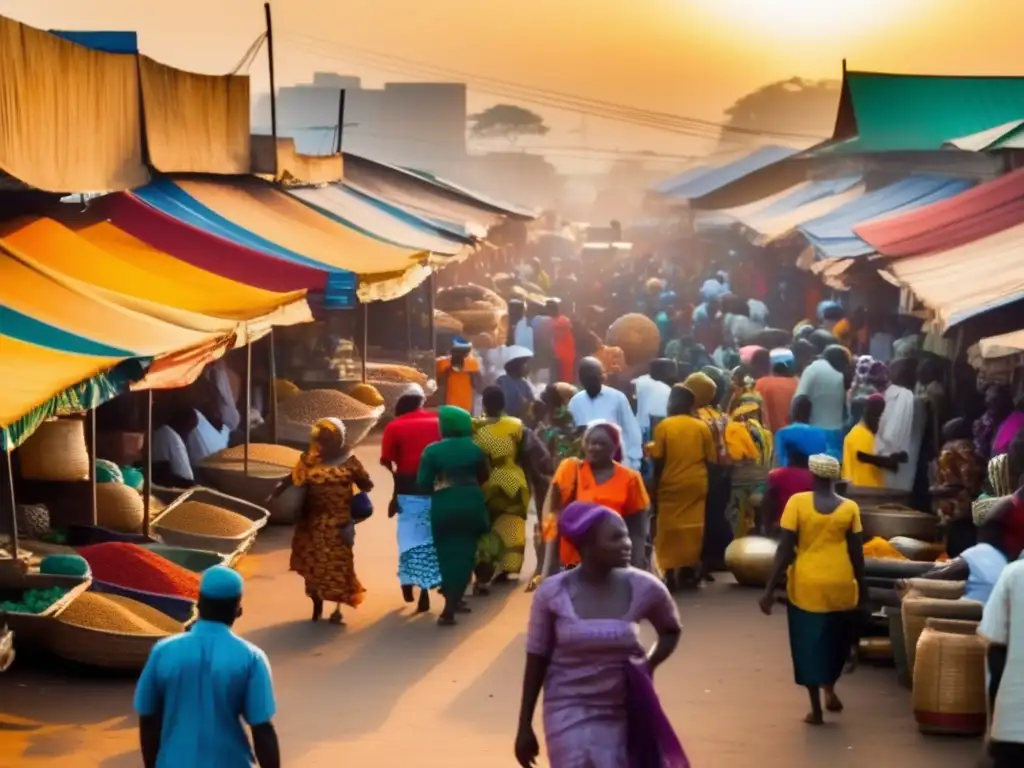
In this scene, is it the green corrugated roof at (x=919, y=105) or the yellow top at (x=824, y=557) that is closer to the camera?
the yellow top at (x=824, y=557)

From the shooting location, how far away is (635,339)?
22.8 metres

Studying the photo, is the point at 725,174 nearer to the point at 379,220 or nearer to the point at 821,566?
the point at 379,220

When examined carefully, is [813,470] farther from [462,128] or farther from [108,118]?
[462,128]

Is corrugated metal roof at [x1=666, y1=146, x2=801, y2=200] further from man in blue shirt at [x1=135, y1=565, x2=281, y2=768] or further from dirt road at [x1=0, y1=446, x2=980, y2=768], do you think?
man in blue shirt at [x1=135, y1=565, x2=281, y2=768]

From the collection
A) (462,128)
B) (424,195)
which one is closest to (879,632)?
(424,195)

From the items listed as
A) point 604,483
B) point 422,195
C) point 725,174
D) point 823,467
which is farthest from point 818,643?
point 725,174

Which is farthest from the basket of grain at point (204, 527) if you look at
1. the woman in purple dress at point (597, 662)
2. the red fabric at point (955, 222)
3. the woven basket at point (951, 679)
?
the woman in purple dress at point (597, 662)

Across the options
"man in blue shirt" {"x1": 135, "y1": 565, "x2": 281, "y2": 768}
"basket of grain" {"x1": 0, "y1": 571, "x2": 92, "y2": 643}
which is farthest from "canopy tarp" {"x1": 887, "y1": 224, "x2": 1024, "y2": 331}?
"man in blue shirt" {"x1": 135, "y1": 565, "x2": 281, "y2": 768}

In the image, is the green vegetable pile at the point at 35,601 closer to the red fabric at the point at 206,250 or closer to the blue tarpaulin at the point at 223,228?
the red fabric at the point at 206,250

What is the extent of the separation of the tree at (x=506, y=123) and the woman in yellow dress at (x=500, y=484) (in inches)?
3994

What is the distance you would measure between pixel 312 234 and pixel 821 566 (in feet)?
33.7

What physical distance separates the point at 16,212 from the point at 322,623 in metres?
4.75

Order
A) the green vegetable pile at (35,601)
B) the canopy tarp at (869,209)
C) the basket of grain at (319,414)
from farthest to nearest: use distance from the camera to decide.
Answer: the canopy tarp at (869,209), the basket of grain at (319,414), the green vegetable pile at (35,601)

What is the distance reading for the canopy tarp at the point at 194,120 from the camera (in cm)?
1645
